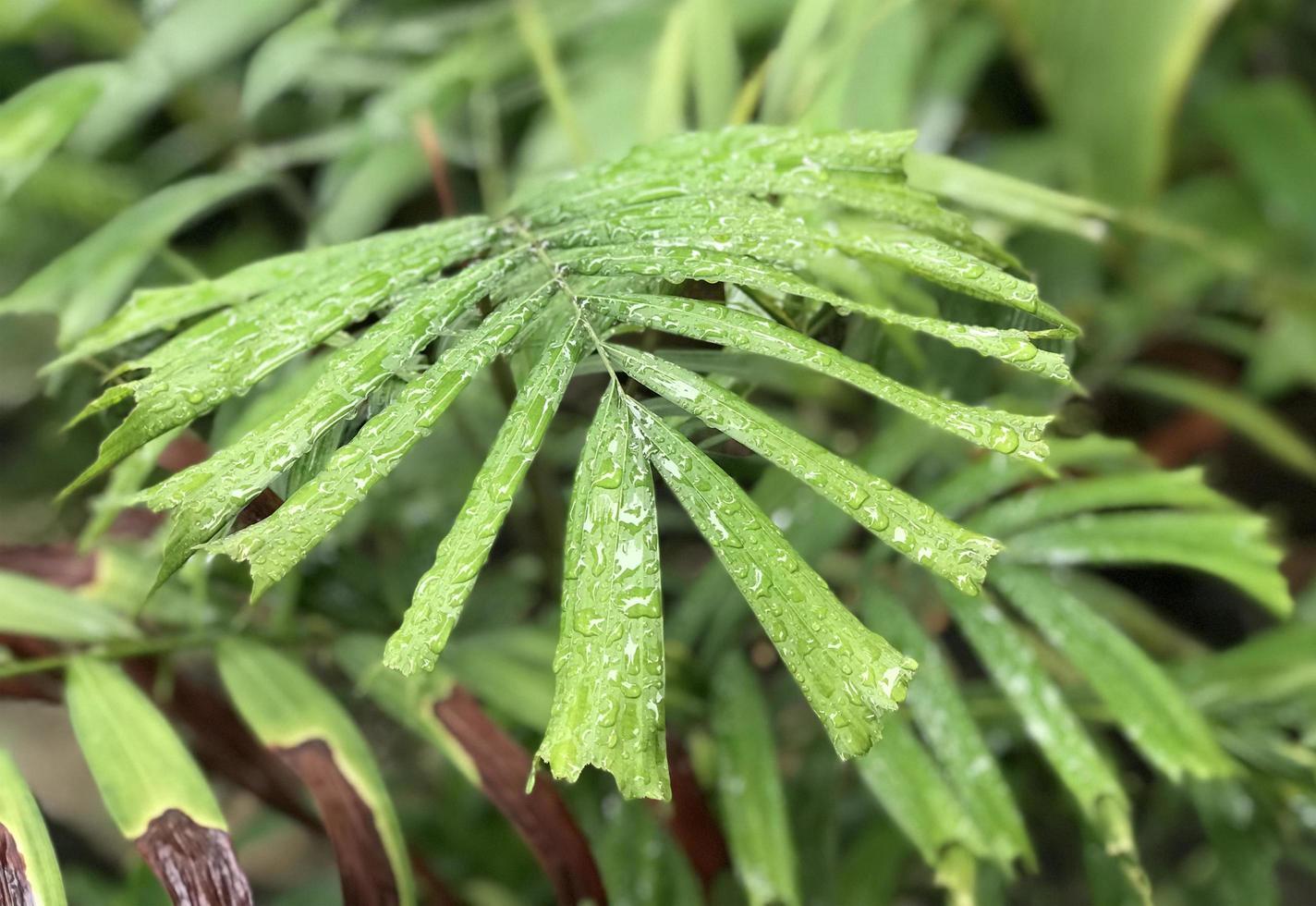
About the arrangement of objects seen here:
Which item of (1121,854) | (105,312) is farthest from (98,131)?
(1121,854)

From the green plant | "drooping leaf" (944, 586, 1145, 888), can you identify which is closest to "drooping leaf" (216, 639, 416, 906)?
the green plant

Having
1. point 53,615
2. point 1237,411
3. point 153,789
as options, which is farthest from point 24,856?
point 1237,411

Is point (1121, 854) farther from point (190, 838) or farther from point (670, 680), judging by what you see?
point (190, 838)

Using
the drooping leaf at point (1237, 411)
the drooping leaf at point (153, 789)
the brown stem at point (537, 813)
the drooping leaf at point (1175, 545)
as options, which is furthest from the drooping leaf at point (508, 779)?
the drooping leaf at point (1237, 411)

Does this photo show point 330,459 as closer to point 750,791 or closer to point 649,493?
point 649,493

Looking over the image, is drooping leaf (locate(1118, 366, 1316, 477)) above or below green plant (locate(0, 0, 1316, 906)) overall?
below

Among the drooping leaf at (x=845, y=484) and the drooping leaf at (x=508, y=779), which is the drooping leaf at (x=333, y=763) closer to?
the drooping leaf at (x=508, y=779)

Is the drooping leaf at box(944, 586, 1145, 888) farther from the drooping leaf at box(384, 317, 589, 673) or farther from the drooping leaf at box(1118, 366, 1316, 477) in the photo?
the drooping leaf at box(1118, 366, 1316, 477)
